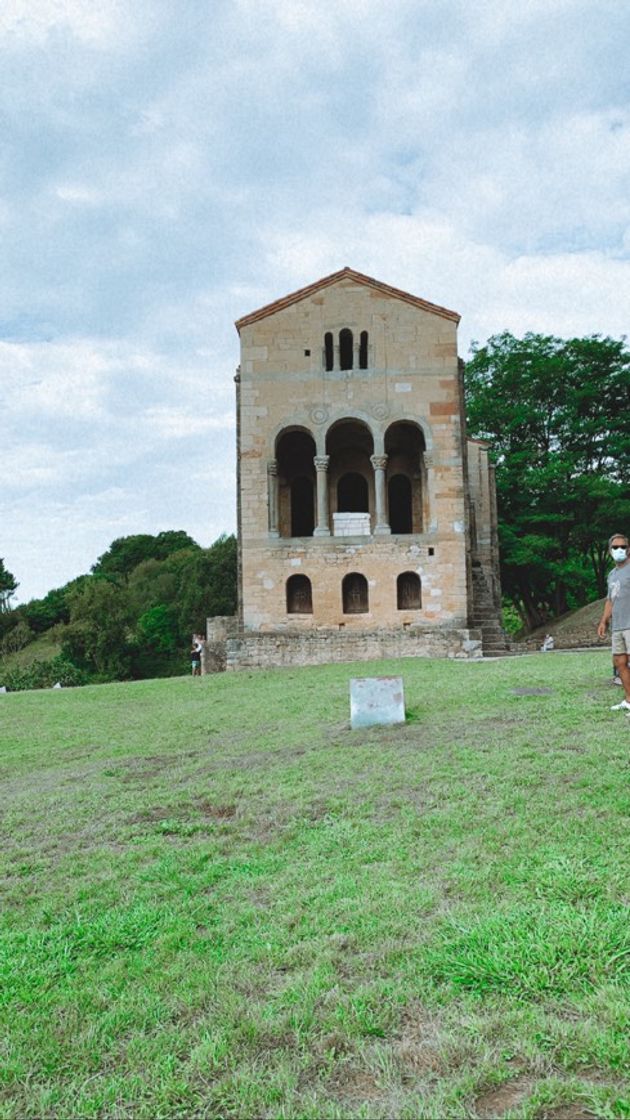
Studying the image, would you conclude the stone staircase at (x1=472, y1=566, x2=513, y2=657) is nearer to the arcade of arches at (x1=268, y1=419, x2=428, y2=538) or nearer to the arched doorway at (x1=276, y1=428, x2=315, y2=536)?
the arcade of arches at (x1=268, y1=419, x2=428, y2=538)

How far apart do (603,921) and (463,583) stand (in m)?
19.3

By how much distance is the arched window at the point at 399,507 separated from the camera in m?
27.7

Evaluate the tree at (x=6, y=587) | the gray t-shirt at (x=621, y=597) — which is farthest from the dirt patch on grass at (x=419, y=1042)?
the tree at (x=6, y=587)

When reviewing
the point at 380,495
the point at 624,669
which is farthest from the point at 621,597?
the point at 380,495

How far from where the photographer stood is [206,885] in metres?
4.18

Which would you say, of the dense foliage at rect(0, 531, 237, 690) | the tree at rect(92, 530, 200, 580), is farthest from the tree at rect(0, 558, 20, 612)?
the tree at rect(92, 530, 200, 580)

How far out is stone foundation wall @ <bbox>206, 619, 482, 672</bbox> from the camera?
19859mm

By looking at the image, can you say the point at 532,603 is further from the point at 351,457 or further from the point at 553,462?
the point at 351,457

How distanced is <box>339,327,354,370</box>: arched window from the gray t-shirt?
17005mm

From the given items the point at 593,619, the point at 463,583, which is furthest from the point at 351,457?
the point at 593,619

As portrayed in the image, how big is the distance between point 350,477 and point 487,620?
8.04m

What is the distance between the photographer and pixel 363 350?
23281 millimetres

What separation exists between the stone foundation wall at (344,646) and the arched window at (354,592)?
2.41 metres

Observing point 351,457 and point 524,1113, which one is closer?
point 524,1113
